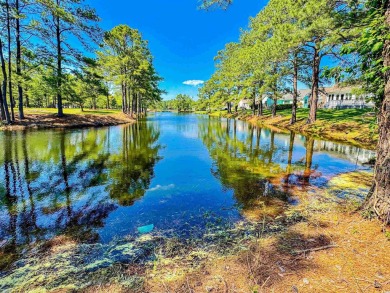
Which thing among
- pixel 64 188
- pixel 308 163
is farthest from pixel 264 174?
pixel 64 188

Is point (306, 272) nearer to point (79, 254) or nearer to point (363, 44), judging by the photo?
point (79, 254)

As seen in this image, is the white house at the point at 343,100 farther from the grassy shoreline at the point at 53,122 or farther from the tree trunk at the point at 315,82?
the grassy shoreline at the point at 53,122

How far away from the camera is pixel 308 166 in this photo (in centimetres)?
912

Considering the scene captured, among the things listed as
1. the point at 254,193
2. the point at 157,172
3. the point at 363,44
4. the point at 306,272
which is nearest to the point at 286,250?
the point at 306,272

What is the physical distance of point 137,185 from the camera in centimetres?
674

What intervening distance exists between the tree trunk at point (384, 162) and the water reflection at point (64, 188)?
204 inches

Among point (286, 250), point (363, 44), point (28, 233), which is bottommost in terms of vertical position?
point (28, 233)

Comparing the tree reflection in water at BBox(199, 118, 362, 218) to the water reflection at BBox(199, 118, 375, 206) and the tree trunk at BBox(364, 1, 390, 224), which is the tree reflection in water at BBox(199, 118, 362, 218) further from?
the tree trunk at BBox(364, 1, 390, 224)

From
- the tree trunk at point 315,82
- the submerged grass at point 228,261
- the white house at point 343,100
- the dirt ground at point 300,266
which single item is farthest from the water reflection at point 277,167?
the white house at point 343,100

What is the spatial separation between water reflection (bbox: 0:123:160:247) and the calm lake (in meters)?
0.02

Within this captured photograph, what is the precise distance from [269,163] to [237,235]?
6.43 m

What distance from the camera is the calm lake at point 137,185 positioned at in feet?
14.3

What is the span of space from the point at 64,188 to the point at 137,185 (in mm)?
2141

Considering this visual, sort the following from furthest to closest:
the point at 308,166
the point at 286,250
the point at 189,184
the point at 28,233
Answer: the point at 308,166, the point at 189,184, the point at 28,233, the point at 286,250
